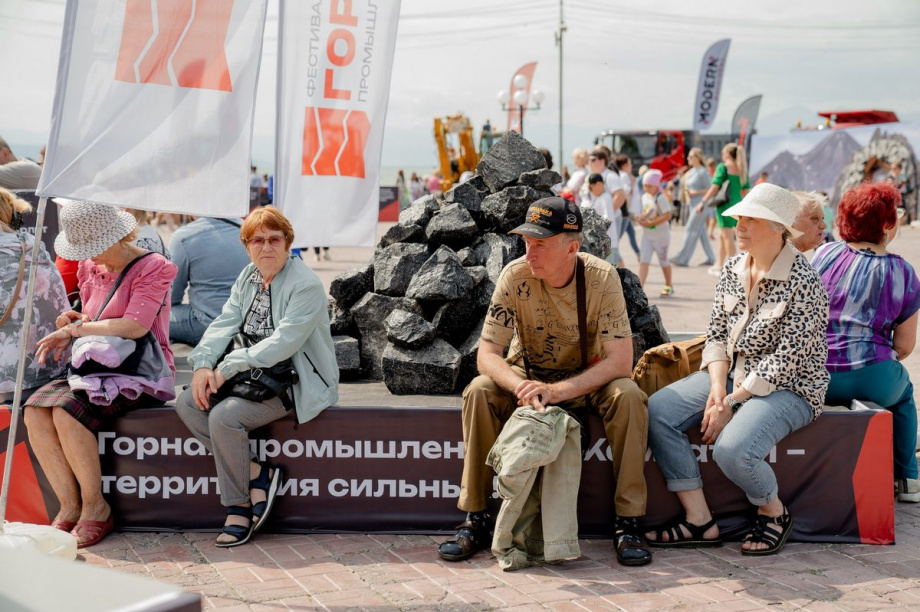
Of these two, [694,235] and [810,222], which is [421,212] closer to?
[810,222]

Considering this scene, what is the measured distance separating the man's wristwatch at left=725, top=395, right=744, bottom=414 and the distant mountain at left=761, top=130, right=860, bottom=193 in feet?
81.0

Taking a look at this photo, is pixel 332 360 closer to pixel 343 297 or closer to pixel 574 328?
pixel 574 328

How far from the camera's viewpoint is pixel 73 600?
156 centimetres

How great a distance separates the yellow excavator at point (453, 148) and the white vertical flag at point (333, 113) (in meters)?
27.9

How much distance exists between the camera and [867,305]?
4.75 meters

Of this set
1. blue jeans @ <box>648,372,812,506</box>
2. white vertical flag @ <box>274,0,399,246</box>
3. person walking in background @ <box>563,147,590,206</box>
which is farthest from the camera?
person walking in background @ <box>563,147,590,206</box>

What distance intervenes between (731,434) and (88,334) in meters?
2.93

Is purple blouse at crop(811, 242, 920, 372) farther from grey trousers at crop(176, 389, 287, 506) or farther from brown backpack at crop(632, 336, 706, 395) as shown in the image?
grey trousers at crop(176, 389, 287, 506)

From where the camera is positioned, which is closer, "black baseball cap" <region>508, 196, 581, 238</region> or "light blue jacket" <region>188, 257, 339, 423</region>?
"black baseball cap" <region>508, 196, 581, 238</region>

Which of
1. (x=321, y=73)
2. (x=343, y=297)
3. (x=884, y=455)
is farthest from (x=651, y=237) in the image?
(x=884, y=455)

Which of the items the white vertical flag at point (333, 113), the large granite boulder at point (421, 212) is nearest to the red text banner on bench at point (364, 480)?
the white vertical flag at point (333, 113)

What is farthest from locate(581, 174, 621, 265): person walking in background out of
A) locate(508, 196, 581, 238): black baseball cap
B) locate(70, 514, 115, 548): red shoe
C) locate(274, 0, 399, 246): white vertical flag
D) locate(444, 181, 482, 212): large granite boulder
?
locate(70, 514, 115, 548): red shoe

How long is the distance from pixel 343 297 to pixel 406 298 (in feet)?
2.28

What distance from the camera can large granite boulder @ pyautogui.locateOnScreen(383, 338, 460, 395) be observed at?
20.5 feet
